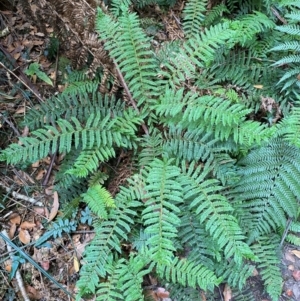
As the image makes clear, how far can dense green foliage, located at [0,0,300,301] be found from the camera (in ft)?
9.46

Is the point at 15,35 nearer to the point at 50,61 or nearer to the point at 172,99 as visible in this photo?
the point at 50,61

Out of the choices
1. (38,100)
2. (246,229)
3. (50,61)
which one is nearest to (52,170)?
(38,100)

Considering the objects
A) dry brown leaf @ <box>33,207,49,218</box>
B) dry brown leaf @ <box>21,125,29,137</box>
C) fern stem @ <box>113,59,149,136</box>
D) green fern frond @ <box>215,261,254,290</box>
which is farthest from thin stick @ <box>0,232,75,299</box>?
fern stem @ <box>113,59,149,136</box>

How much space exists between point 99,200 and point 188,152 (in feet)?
2.73

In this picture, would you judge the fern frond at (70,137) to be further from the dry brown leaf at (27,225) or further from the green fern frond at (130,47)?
the dry brown leaf at (27,225)

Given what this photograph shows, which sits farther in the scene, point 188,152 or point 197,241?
point 188,152

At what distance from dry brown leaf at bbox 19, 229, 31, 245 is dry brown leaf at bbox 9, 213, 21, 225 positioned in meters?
0.09

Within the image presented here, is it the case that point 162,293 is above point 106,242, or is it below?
below

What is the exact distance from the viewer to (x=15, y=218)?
132 inches

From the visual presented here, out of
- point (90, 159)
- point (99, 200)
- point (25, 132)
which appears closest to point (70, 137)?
point (90, 159)

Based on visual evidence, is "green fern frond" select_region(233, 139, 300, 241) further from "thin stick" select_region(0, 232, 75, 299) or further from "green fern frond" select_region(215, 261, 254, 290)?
"thin stick" select_region(0, 232, 75, 299)

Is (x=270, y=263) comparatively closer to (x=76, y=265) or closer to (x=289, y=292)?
(x=289, y=292)

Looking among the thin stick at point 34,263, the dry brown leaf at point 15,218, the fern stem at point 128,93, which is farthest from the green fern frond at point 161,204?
the dry brown leaf at point 15,218

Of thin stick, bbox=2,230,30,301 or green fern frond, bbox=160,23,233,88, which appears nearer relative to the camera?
thin stick, bbox=2,230,30,301
